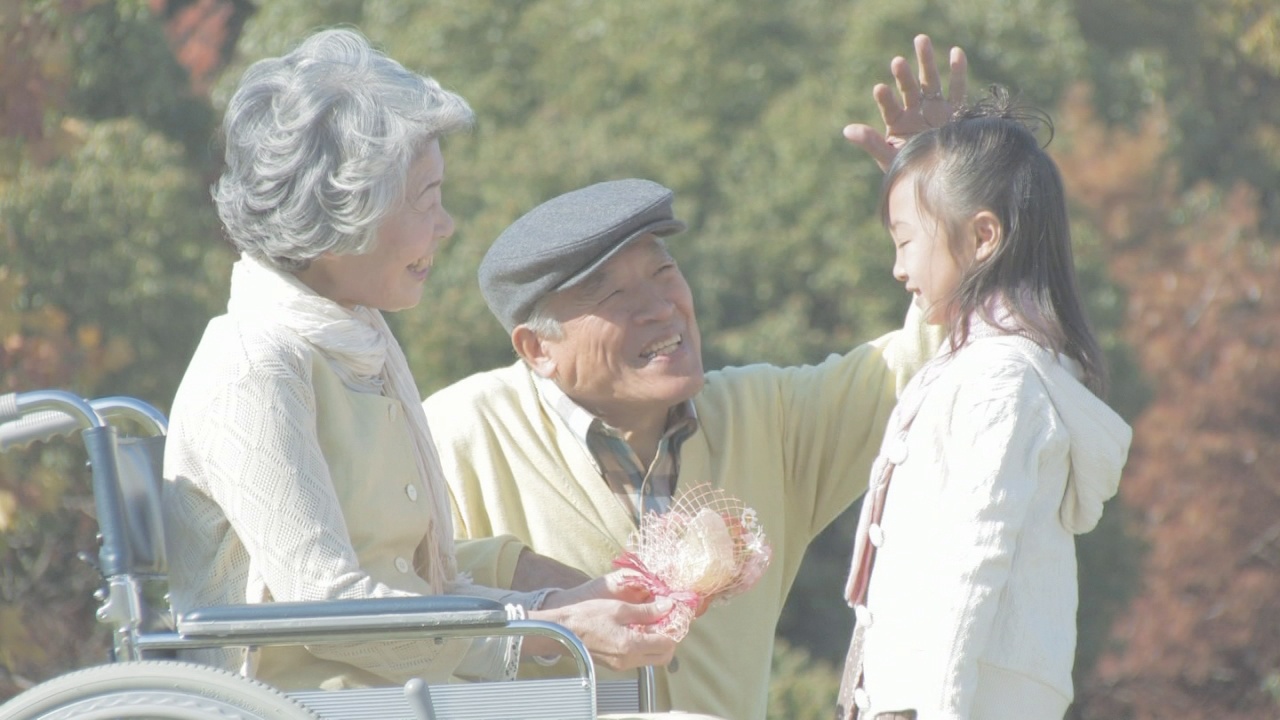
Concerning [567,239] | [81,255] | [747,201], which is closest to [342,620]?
[567,239]

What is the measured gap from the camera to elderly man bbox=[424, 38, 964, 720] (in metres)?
3.09

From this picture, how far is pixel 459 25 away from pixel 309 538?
872cm

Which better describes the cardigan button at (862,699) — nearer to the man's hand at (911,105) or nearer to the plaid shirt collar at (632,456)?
the plaid shirt collar at (632,456)

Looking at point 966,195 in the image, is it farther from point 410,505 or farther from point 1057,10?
point 1057,10

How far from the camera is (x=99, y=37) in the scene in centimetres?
734

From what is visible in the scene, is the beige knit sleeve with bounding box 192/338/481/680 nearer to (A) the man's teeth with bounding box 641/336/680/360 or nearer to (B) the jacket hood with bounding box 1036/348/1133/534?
(A) the man's teeth with bounding box 641/336/680/360

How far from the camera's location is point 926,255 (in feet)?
9.15

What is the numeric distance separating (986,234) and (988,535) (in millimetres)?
514

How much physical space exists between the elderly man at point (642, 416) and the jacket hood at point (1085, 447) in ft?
2.04

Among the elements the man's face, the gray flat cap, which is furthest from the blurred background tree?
the man's face

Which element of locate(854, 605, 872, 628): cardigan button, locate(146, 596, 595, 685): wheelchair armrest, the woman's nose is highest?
the woman's nose

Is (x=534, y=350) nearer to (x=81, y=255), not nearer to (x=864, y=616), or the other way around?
(x=864, y=616)

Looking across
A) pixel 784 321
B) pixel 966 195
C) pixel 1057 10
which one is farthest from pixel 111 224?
pixel 1057 10

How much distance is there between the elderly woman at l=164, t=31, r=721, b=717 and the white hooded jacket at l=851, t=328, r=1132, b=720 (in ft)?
1.22
